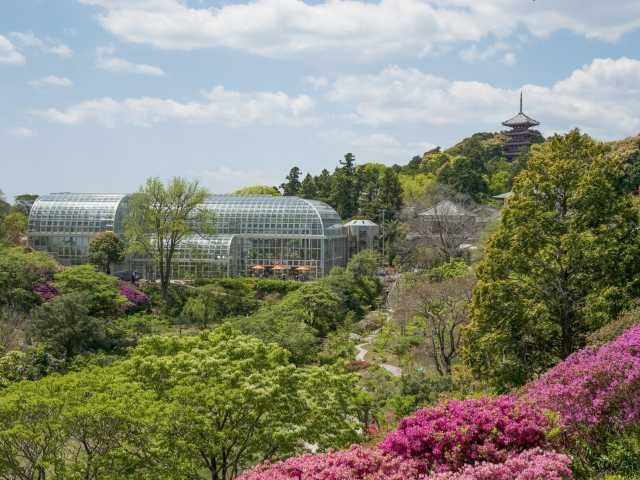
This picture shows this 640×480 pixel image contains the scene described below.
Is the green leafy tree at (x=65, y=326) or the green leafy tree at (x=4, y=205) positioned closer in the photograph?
the green leafy tree at (x=65, y=326)

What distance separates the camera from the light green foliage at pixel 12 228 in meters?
41.1

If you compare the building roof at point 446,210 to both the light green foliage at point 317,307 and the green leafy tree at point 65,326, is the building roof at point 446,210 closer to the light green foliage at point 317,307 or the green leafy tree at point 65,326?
the light green foliage at point 317,307

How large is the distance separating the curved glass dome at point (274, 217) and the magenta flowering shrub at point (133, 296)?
11320 mm

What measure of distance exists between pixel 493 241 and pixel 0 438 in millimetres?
10408

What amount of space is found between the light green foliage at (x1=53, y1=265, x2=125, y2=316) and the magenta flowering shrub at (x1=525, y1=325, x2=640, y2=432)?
2330 cm

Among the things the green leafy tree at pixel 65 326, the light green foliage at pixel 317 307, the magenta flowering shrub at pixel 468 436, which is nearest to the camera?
the magenta flowering shrub at pixel 468 436

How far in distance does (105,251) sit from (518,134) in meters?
58.8

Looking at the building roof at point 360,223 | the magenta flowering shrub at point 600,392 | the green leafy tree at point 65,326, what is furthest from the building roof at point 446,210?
the magenta flowering shrub at point 600,392

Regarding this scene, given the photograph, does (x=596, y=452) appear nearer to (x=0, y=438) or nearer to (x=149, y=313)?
(x=0, y=438)

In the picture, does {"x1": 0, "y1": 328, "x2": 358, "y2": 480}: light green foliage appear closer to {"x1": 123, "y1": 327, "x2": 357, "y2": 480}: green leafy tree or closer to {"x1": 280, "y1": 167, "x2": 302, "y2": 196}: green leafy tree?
{"x1": 123, "y1": 327, "x2": 357, "y2": 480}: green leafy tree

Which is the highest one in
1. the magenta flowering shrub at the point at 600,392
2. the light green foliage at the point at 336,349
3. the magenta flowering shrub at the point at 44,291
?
the magenta flowering shrub at the point at 600,392

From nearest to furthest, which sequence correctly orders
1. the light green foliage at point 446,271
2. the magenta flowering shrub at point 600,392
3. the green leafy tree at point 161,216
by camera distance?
the magenta flowering shrub at point 600,392 < the light green foliage at point 446,271 < the green leafy tree at point 161,216

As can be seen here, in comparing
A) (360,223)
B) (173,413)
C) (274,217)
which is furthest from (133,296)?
(173,413)

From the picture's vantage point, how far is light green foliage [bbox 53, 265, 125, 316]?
95.0 ft
